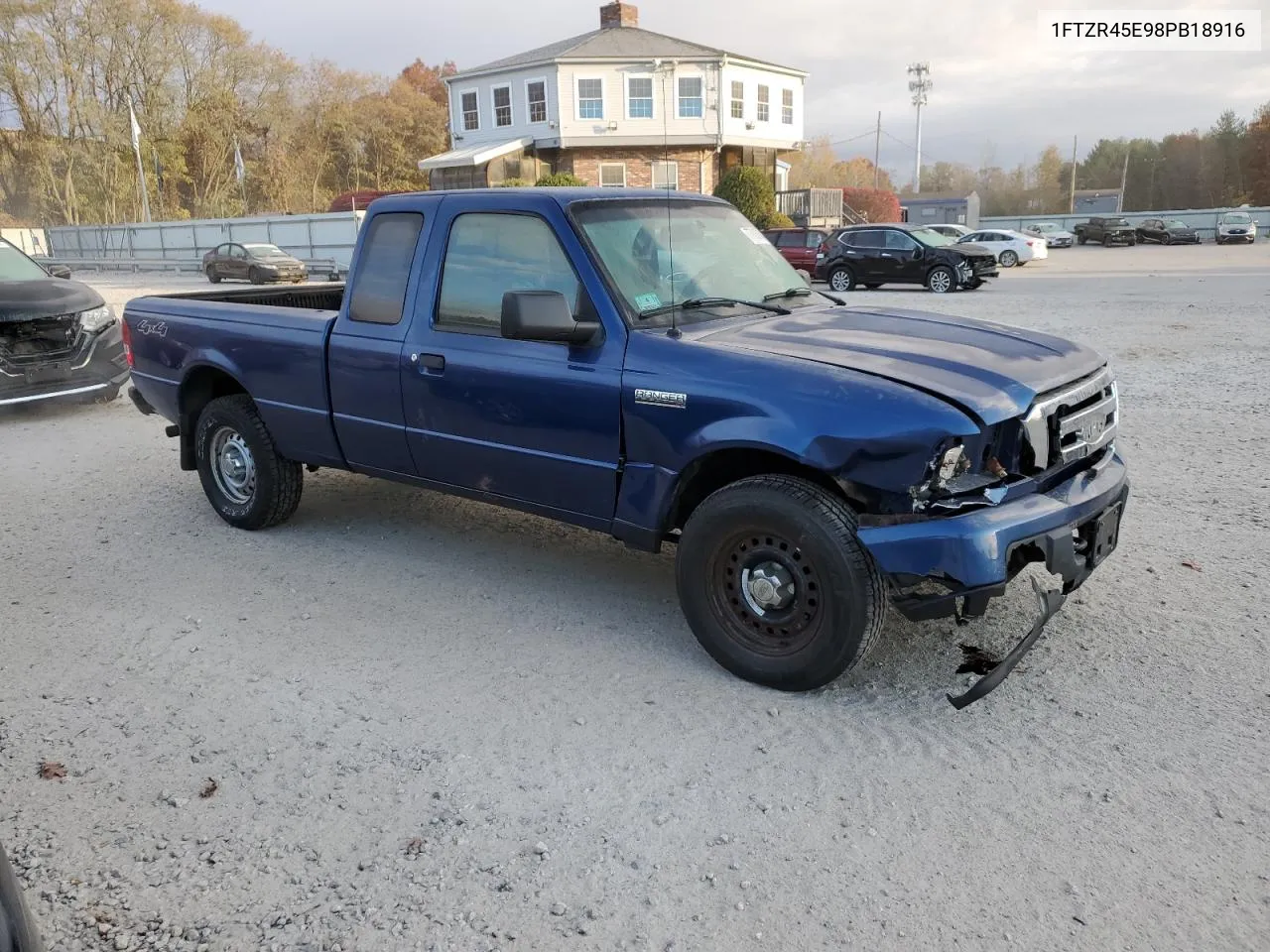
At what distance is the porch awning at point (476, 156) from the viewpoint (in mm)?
38281

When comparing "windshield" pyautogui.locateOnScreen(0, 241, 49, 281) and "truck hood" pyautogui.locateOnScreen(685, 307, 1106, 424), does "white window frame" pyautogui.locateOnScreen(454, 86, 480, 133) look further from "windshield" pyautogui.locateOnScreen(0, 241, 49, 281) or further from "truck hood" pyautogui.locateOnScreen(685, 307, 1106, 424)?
"truck hood" pyautogui.locateOnScreen(685, 307, 1106, 424)

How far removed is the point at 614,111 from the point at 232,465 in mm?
36253

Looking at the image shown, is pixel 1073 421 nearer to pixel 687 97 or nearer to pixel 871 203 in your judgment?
pixel 687 97

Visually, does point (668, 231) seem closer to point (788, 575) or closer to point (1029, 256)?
point (788, 575)

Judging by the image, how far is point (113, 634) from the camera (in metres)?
4.55

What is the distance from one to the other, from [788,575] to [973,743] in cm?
89

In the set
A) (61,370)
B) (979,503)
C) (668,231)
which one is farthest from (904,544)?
(61,370)

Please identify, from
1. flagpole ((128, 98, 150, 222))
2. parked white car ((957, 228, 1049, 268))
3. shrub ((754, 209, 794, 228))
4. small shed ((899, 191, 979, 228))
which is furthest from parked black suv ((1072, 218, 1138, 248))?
flagpole ((128, 98, 150, 222))

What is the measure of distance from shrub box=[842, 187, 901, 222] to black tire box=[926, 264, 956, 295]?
31.9 meters

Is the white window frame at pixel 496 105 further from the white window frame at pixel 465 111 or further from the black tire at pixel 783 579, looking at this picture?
the black tire at pixel 783 579

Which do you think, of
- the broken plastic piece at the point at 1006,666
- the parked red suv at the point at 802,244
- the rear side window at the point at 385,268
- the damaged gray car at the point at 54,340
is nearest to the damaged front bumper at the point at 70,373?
the damaged gray car at the point at 54,340

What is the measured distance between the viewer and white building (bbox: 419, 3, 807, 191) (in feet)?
127

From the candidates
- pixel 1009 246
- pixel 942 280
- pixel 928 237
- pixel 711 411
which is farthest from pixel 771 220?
pixel 711 411

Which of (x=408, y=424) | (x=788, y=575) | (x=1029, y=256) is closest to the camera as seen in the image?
(x=788, y=575)
